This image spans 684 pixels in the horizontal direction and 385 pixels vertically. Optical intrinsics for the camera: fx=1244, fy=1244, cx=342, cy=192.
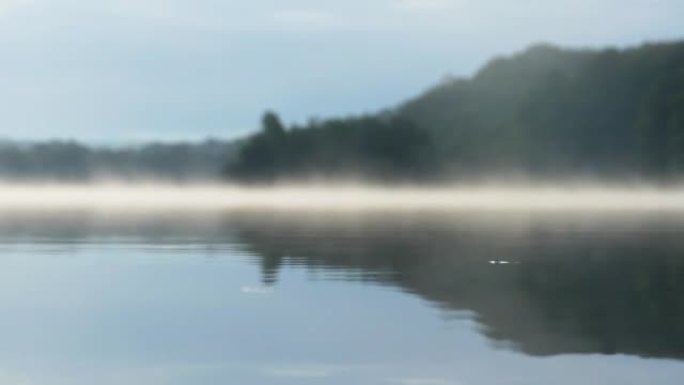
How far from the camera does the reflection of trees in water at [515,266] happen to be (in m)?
17.2

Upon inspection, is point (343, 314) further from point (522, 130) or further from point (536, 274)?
point (522, 130)

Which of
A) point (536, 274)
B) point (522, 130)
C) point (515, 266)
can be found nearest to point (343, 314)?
point (536, 274)

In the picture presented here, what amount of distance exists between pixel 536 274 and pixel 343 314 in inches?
312

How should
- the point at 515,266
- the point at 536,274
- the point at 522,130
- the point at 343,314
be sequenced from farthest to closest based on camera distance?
1. the point at 522,130
2. the point at 515,266
3. the point at 536,274
4. the point at 343,314

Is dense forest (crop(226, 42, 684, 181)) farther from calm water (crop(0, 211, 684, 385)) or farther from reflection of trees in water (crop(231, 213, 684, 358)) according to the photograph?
calm water (crop(0, 211, 684, 385))

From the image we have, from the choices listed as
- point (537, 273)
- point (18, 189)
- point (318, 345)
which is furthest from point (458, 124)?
point (318, 345)

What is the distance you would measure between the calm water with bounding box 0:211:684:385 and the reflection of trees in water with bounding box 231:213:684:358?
63mm

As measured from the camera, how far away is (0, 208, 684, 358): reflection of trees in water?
56.5 feet

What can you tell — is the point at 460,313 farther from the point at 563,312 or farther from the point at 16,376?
the point at 16,376

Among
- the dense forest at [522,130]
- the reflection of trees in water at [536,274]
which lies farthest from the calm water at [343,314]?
the dense forest at [522,130]

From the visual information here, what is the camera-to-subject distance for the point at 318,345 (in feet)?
52.7

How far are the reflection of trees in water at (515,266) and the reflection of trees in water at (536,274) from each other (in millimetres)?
22

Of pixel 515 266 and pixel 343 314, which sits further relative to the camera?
pixel 515 266

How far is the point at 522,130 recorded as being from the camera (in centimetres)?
16400
